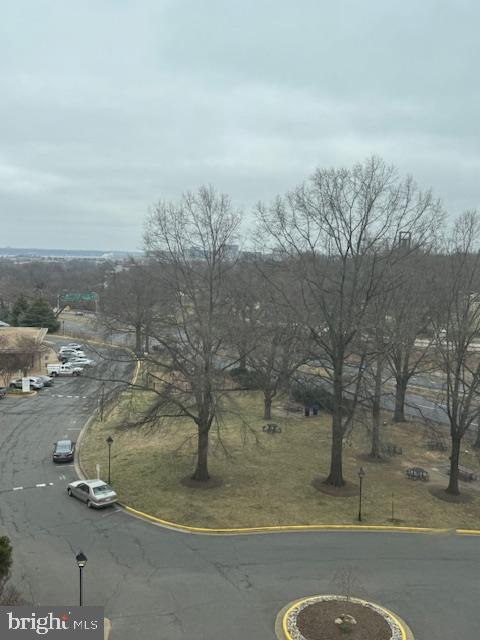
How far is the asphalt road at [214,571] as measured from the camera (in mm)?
11656

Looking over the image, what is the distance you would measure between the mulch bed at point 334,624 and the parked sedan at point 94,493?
918cm

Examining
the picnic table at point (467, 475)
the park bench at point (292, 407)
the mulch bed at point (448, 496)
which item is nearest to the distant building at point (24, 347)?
the park bench at point (292, 407)

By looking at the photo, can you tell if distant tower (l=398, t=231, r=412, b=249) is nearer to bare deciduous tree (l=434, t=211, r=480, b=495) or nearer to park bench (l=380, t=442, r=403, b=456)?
bare deciduous tree (l=434, t=211, r=480, b=495)

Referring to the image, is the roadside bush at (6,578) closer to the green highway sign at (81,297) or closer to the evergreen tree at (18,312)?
the evergreen tree at (18,312)

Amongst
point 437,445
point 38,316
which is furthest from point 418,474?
point 38,316

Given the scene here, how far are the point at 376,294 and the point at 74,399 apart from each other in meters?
26.7

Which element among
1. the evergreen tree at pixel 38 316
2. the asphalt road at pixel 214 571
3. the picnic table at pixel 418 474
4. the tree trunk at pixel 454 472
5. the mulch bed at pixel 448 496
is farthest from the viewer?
the evergreen tree at pixel 38 316

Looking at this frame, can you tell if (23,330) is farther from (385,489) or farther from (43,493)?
(385,489)

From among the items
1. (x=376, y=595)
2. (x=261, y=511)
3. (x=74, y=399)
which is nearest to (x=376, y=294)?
(x=261, y=511)

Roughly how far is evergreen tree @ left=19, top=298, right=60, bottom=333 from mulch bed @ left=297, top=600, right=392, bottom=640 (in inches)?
2510

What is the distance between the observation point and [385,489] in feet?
67.2

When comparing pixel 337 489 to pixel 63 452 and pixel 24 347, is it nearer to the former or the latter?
pixel 63 452

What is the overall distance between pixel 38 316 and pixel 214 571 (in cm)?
6118
